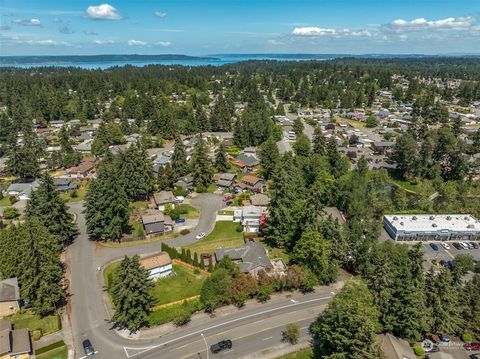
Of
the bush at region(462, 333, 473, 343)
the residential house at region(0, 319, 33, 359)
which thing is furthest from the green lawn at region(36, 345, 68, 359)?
the bush at region(462, 333, 473, 343)

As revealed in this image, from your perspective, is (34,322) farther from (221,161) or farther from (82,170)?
(221,161)

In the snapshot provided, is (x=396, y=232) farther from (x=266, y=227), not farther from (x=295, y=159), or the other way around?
(x=295, y=159)

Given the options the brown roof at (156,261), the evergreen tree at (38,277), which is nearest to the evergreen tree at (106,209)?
the brown roof at (156,261)

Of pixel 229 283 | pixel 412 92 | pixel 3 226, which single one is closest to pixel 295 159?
pixel 229 283

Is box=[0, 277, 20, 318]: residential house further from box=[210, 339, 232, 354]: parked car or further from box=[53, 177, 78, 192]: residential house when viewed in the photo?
box=[53, 177, 78, 192]: residential house

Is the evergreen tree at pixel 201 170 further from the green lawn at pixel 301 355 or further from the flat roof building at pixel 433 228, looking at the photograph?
the green lawn at pixel 301 355

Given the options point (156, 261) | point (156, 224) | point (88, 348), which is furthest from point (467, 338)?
point (156, 224)
